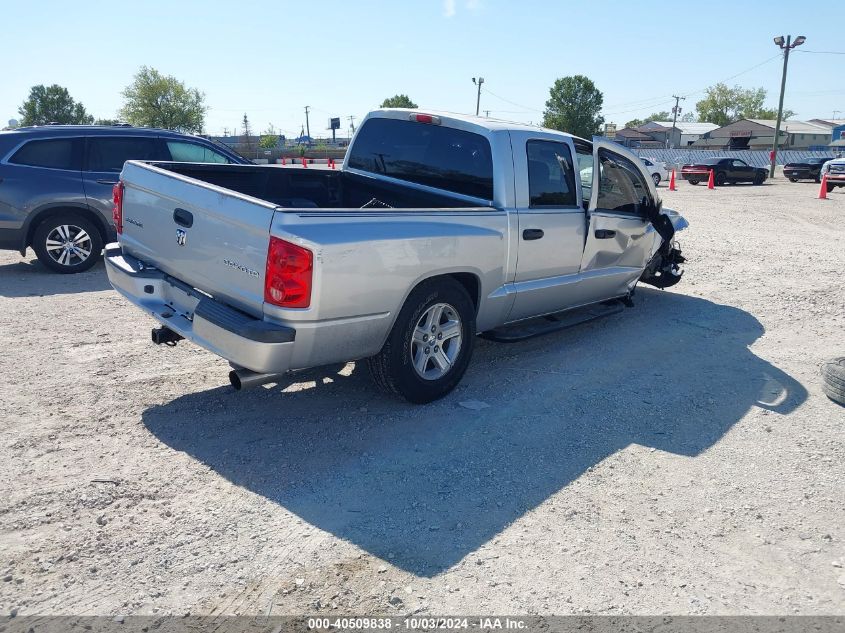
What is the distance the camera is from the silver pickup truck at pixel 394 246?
12.8 ft

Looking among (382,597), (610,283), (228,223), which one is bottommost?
(382,597)

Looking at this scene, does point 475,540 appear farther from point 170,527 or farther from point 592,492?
point 170,527

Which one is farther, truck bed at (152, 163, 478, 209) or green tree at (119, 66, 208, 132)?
green tree at (119, 66, 208, 132)

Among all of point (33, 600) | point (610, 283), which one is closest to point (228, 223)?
point (33, 600)

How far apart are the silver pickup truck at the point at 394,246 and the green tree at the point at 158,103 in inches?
3483

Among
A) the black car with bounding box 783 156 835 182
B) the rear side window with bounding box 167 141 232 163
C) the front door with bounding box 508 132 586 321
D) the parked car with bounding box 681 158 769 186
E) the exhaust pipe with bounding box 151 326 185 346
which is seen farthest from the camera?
the black car with bounding box 783 156 835 182

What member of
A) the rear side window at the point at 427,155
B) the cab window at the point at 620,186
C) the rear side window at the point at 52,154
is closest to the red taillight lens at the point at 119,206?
the rear side window at the point at 427,155

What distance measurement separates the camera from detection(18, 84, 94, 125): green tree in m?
87.1

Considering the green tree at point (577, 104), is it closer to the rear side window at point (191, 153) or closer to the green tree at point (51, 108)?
the green tree at point (51, 108)

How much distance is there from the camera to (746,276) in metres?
9.52

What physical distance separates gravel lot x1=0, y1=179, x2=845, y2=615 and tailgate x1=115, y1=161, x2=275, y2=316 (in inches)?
37.6

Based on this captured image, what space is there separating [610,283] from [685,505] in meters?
3.21

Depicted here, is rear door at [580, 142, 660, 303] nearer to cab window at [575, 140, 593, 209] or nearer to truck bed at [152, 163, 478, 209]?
cab window at [575, 140, 593, 209]

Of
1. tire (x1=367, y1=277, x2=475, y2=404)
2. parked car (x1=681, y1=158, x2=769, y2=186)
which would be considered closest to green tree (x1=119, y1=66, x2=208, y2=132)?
parked car (x1=681, y1=158, x2=769, y2=186)
